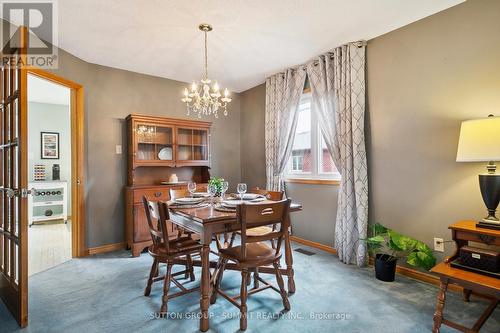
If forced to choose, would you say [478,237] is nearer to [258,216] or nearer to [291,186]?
[258,216]

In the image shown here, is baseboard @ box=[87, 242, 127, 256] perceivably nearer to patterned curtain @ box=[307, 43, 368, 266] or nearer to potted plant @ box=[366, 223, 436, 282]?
patterned curtain @ box=[307, 43, 368, 266]

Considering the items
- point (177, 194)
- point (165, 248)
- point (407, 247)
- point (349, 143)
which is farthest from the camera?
point (349, 143)

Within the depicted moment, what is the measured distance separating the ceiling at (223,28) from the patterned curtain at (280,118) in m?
0.30

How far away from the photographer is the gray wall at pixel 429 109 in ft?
6.91

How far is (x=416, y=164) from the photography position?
2.47m

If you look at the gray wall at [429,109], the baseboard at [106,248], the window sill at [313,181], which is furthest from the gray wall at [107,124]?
the gray wall at [429,109]

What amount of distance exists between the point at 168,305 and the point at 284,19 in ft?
8.80

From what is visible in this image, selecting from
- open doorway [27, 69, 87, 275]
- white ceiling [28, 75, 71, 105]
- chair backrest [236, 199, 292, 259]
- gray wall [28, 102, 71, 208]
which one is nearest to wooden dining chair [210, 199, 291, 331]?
chair backrest [236, 199, 292, 259]

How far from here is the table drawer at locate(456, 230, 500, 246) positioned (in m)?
1.73

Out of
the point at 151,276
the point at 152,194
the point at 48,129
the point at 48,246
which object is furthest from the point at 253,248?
the point at 48,129

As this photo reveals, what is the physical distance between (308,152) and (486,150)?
2.06m

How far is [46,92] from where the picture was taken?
15.0 feet

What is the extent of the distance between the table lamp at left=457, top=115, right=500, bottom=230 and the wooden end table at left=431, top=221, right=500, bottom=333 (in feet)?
0.30

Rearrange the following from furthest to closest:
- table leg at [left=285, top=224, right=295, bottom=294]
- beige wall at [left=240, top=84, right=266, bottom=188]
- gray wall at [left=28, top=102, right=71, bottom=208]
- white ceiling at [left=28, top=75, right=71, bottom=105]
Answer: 1. gray wall at [left=28, top=102, right=71, bottom=208]
2. beige wall at [left=240, top=84, right=266, bottom=188]
3. white ceiling at [left=28, top=75, right=71, bottom=105]
4. table leg at [left=285, top=224, right=295, bottom=294]
